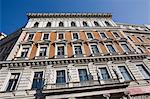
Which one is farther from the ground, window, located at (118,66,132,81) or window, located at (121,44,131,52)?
window, located at (121,44,131,52)

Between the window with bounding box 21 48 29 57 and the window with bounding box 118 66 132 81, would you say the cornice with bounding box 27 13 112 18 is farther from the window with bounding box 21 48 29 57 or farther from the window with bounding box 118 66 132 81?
the window with bounding box 118 66 132 81

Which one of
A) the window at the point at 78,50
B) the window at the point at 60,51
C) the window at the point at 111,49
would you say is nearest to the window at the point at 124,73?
the window at the point at 111,49

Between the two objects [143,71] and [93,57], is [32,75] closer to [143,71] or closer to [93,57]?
[93,57]

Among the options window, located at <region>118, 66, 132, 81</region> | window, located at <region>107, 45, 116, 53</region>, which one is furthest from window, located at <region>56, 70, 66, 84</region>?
window, located at <region>107, 45, 116, 53</region>

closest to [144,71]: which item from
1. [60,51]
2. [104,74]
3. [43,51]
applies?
[104,74]

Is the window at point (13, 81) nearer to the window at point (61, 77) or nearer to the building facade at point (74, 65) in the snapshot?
the building facade at point (74, 65)

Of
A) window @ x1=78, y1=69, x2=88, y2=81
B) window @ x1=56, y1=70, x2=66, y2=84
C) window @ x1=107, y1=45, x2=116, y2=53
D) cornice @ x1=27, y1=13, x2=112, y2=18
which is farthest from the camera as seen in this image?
cornice @ x1=27, y1=13, x2=112, y2=18

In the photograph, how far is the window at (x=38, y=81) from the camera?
16492mm

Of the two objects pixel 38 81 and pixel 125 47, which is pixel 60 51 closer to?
pixel 38 81

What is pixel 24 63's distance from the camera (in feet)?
60.7

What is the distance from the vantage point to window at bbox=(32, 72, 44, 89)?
54.1 feet

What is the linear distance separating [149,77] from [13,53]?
1755 cm

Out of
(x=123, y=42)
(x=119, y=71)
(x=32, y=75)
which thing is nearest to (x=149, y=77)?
(x=119, y=71)

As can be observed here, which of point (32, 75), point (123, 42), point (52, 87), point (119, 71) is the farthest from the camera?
point (123, 42)
